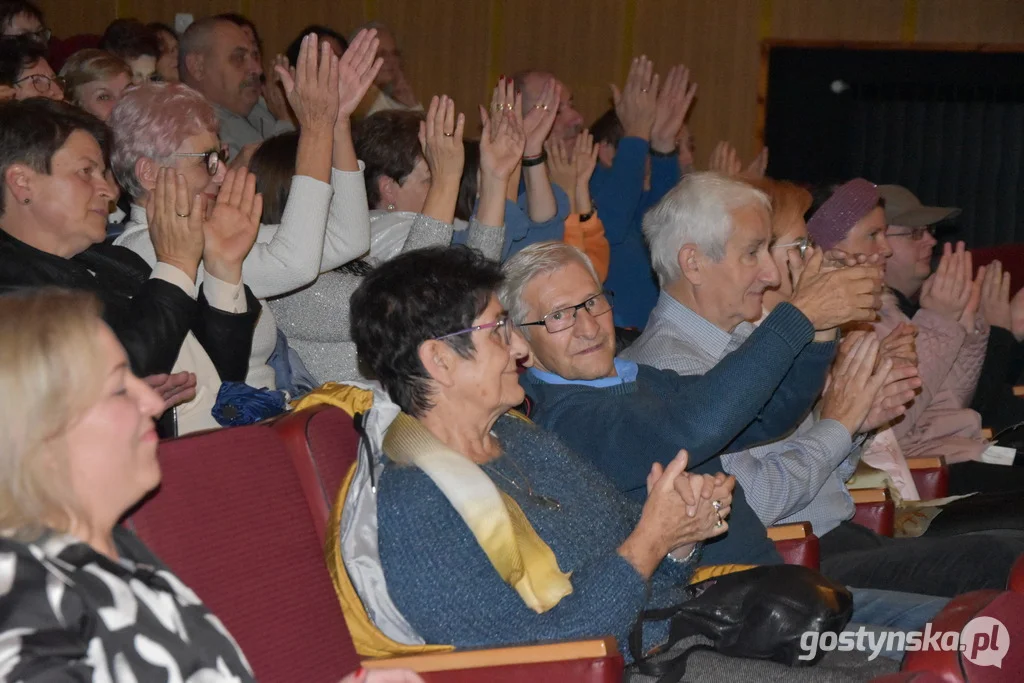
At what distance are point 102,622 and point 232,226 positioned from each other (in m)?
1.30

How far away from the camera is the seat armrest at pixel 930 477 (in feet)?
10.6

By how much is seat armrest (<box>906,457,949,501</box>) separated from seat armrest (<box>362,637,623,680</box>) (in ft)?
5.68

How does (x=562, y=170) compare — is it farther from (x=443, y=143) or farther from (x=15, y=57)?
(x=15, y=57)

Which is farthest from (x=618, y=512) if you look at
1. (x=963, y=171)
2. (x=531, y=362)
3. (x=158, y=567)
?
(x=963, y=171)

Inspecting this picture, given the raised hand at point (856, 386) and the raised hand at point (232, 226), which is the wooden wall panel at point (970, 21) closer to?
the raised hand at point (856, 386)

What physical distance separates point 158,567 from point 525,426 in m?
0.88

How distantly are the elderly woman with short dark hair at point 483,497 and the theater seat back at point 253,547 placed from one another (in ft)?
0.41

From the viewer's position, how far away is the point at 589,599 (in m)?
1.93

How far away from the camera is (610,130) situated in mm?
4664

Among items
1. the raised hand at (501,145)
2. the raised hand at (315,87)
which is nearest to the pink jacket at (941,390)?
the raised hand at (501,145)

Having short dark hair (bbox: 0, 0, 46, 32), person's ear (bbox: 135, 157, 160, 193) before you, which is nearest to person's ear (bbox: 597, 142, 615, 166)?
short dark hair (bbox: 0, 0, 46, 32)

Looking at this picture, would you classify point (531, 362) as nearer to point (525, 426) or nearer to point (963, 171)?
point (525, 426)

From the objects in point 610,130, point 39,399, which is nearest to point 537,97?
point 610,130

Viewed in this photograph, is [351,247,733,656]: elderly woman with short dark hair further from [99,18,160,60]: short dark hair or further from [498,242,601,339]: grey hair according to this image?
[99,18,160,60]: short dark hair
